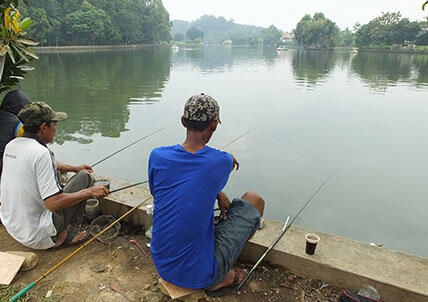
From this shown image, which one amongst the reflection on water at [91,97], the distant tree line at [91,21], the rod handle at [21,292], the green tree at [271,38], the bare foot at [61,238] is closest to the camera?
the rod handle at [21,292]

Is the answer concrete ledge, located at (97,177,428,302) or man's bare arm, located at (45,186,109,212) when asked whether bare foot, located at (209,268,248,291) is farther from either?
man's bare arm, located at (45,186,109,212)

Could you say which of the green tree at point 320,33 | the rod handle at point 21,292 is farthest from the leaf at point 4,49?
the green tree at point 320,33

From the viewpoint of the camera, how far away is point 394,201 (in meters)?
5.81

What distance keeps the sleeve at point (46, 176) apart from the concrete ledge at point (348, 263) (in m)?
1.74

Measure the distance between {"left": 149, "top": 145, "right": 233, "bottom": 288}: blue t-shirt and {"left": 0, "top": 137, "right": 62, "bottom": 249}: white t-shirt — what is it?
89cm

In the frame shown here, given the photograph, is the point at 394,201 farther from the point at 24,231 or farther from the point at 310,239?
the point at 24,231

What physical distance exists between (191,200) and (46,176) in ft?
4.05

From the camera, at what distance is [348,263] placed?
257 cm

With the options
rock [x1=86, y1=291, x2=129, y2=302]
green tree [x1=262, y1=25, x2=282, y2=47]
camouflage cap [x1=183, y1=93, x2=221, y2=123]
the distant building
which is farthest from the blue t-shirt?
the distant building

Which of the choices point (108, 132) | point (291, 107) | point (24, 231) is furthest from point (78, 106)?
point (24, 231)

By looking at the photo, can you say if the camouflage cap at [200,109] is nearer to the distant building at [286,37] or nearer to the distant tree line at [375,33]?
the distant tree line at [375,33]

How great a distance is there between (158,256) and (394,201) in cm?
523

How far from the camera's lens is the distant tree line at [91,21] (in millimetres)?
53459

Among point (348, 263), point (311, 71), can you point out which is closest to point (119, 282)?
point (348, 263)
